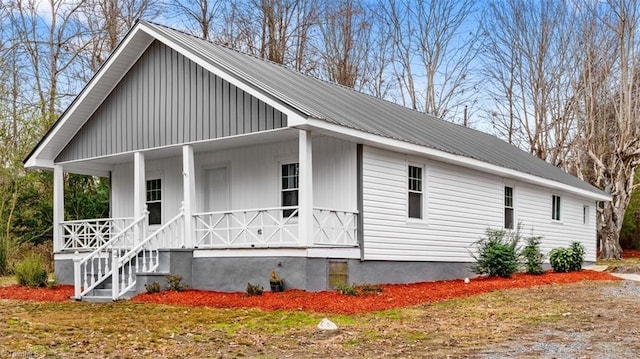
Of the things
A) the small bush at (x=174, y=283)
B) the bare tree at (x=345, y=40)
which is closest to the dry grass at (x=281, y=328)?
the small bush at (x=174, y=283)

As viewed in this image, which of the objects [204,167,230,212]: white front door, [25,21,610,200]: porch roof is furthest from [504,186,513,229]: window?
[204,167,230,212]: white front door

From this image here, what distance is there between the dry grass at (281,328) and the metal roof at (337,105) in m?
4.03

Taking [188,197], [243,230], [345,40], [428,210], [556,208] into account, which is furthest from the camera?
[345,40]

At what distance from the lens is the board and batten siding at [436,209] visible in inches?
603

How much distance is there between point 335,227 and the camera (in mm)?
14586

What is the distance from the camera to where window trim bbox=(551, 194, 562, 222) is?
23531 mm

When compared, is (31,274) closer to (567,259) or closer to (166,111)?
(166,111)

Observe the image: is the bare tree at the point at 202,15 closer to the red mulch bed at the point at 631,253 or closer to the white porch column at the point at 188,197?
the white porch column at the point at 188,197

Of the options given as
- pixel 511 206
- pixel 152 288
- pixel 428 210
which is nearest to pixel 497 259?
pixel 428 210

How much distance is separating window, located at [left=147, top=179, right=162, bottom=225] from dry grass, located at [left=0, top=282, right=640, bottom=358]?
5480mm

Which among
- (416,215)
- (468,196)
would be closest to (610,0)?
(468,196)

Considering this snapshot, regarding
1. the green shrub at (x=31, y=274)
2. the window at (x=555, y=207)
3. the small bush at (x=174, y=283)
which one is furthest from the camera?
the window at (x=555, y=207)

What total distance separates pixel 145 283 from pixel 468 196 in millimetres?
8649

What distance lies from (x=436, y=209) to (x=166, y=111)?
6.87m
